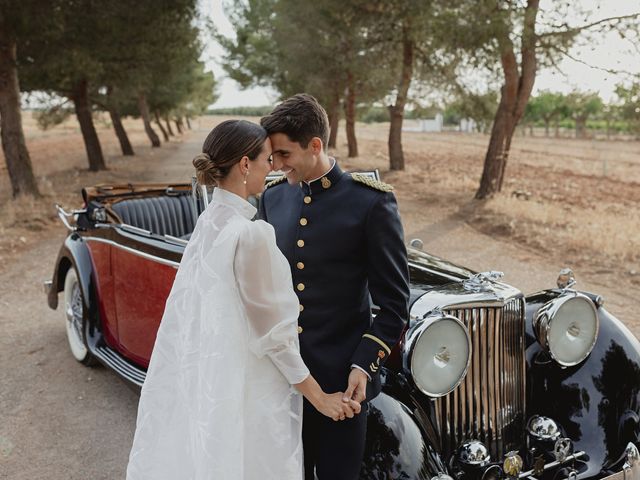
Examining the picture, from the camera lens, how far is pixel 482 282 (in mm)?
2965

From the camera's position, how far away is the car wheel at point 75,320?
15.8ft

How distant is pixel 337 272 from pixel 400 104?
16.4 meters

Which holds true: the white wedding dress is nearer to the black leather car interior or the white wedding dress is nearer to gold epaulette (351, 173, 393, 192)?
gold epaulette (351, 173, 393, 192)

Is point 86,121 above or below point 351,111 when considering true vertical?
below

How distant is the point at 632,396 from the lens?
294 centimetres

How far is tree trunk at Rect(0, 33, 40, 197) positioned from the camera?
11898mm

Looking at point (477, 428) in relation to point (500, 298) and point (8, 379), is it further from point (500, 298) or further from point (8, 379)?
point (8, 379)

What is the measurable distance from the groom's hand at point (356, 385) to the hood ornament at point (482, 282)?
45.2 inches

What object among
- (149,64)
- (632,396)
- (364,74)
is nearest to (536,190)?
(364,74)

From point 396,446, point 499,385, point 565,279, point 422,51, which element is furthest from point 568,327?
point 422,51

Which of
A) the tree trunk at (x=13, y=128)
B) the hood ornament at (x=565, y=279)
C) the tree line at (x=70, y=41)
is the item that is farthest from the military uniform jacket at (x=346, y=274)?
the tree trunk at (x=13, y=128)

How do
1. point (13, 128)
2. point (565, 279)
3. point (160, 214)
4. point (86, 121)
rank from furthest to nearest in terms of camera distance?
point (86, 121) → point (13, 128) → point (160, 214) → point (565, 279)

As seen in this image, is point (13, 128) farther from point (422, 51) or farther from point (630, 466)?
point (630, 466)

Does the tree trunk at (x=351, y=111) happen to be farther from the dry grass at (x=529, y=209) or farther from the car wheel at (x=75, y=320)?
the car wheel at (x=75, y=320)
